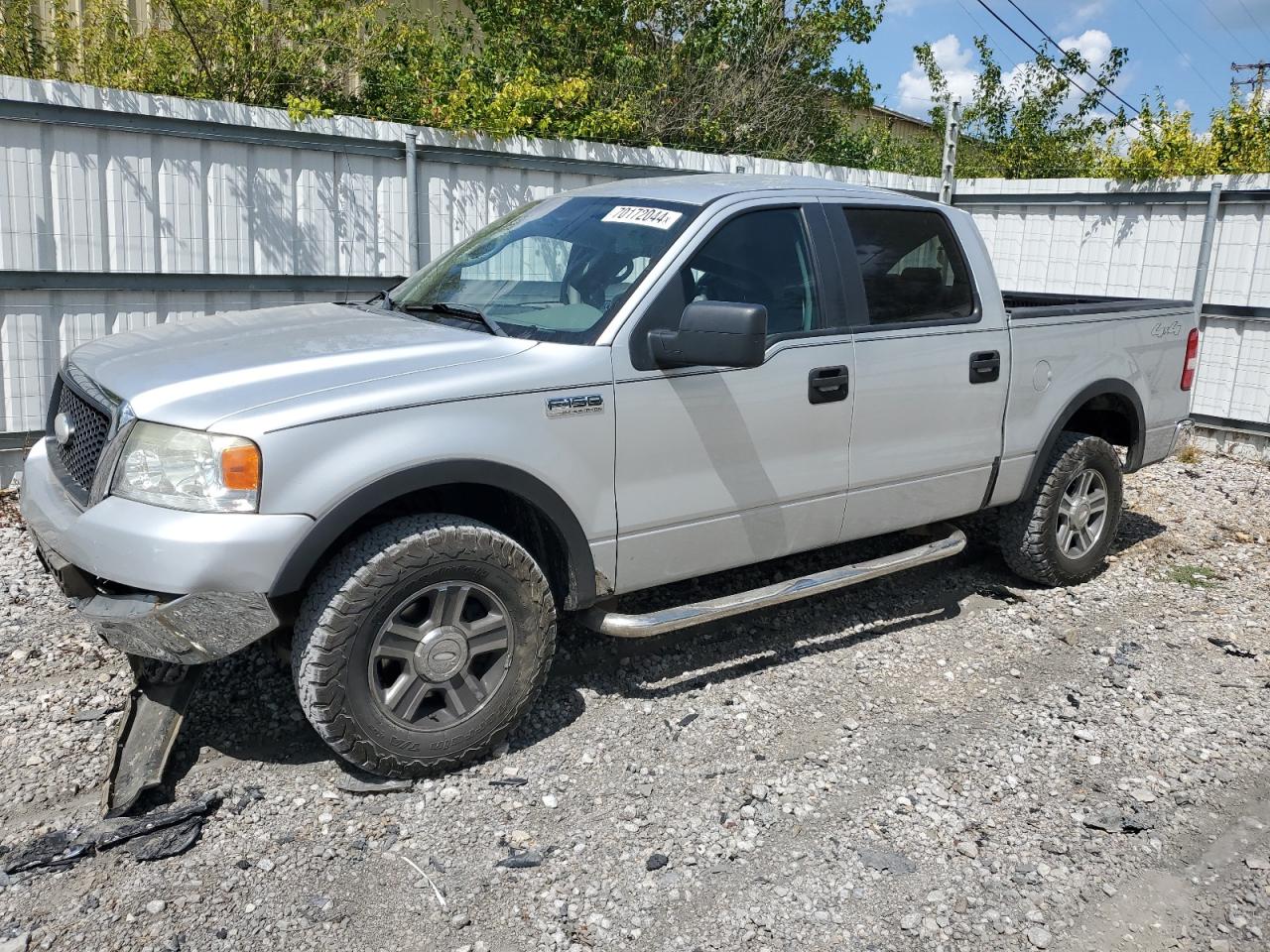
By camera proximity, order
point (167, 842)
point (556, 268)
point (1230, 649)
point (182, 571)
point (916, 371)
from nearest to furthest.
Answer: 1. point (182, 571)
2. point (167, 842)
3. point (556, 268)
4. point (916, 371)
5. point (1230, 649)

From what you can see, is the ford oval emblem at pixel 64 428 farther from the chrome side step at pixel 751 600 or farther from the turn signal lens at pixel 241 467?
the chrome side step at pixel 751 600

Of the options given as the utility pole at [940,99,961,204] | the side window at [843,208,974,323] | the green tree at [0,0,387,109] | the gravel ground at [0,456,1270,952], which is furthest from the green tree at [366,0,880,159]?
the gravel ground at [0,456,1270,952]

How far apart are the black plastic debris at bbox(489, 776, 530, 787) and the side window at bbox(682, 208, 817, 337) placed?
72.7 inches

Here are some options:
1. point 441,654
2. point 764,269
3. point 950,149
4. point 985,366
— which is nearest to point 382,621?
point 441,654

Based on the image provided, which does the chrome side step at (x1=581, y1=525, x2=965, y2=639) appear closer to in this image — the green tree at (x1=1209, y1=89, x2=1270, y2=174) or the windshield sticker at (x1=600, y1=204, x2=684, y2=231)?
the windshield sticker at (x1=600, y1=204, x2=684, y2=231)

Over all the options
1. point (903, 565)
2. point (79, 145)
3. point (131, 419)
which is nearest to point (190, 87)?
point (79, 145)

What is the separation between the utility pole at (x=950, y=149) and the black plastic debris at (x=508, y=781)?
29.6 feet

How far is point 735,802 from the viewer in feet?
12.2

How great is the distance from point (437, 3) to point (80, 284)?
851 cm

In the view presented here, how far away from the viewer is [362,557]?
3.44 m

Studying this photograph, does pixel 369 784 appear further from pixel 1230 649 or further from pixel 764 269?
pixel 1230 649

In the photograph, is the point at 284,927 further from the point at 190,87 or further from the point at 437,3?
the point at 437,3

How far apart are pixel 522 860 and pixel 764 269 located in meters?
2.43

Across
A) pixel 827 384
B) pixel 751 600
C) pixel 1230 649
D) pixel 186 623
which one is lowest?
pixel 1230 649
